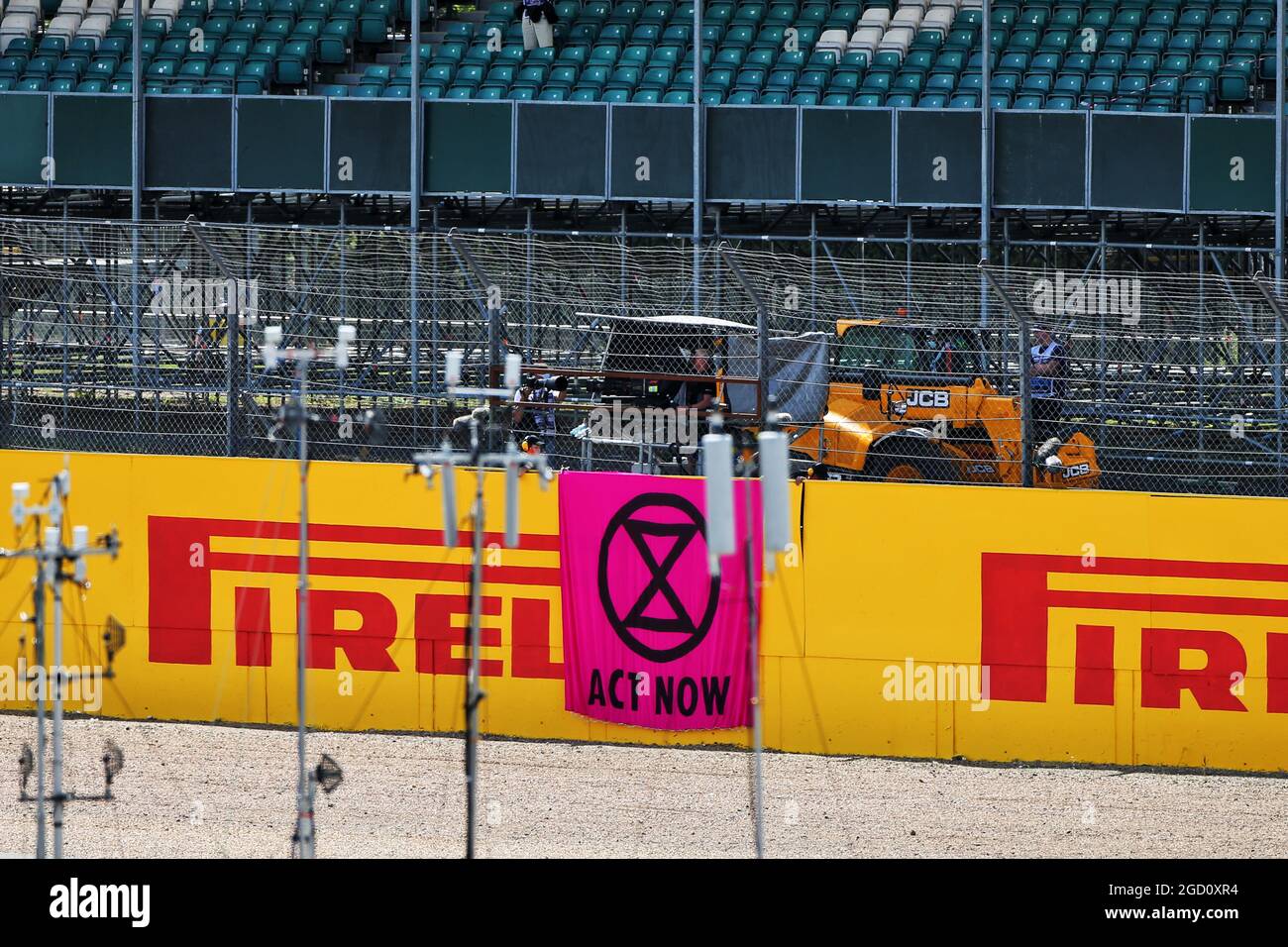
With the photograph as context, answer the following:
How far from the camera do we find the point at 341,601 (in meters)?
13.3

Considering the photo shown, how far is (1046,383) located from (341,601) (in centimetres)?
601

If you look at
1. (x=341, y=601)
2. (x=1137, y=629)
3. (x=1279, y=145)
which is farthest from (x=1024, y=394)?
(x=1279, y=145)

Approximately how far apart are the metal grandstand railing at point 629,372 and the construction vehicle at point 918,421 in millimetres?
33

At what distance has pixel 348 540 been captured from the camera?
13.3 meters

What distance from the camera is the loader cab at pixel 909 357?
16.7 metres

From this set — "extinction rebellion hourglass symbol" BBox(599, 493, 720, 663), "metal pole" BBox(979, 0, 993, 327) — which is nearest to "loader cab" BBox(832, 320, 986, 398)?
"extinction rebellion hourglass symbol" BBox(599, 493, 720, 663)

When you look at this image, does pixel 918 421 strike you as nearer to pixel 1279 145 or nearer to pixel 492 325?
pixel 492 325

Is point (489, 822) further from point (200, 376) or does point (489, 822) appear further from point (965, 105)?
point (965, 105)

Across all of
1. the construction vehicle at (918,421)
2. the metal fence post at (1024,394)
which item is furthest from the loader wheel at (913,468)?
the metal fence post at (1024,394)

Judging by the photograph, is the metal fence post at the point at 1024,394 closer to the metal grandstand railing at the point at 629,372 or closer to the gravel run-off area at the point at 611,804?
the metal grandstand railing at the point at 629,372

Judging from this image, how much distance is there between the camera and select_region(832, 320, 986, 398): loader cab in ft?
54.9

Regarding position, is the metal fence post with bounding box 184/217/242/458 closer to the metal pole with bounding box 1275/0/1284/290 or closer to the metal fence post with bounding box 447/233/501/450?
the metal fence post with bounding box 447/233/501/450

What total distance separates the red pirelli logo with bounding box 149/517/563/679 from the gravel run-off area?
1.79 ft
